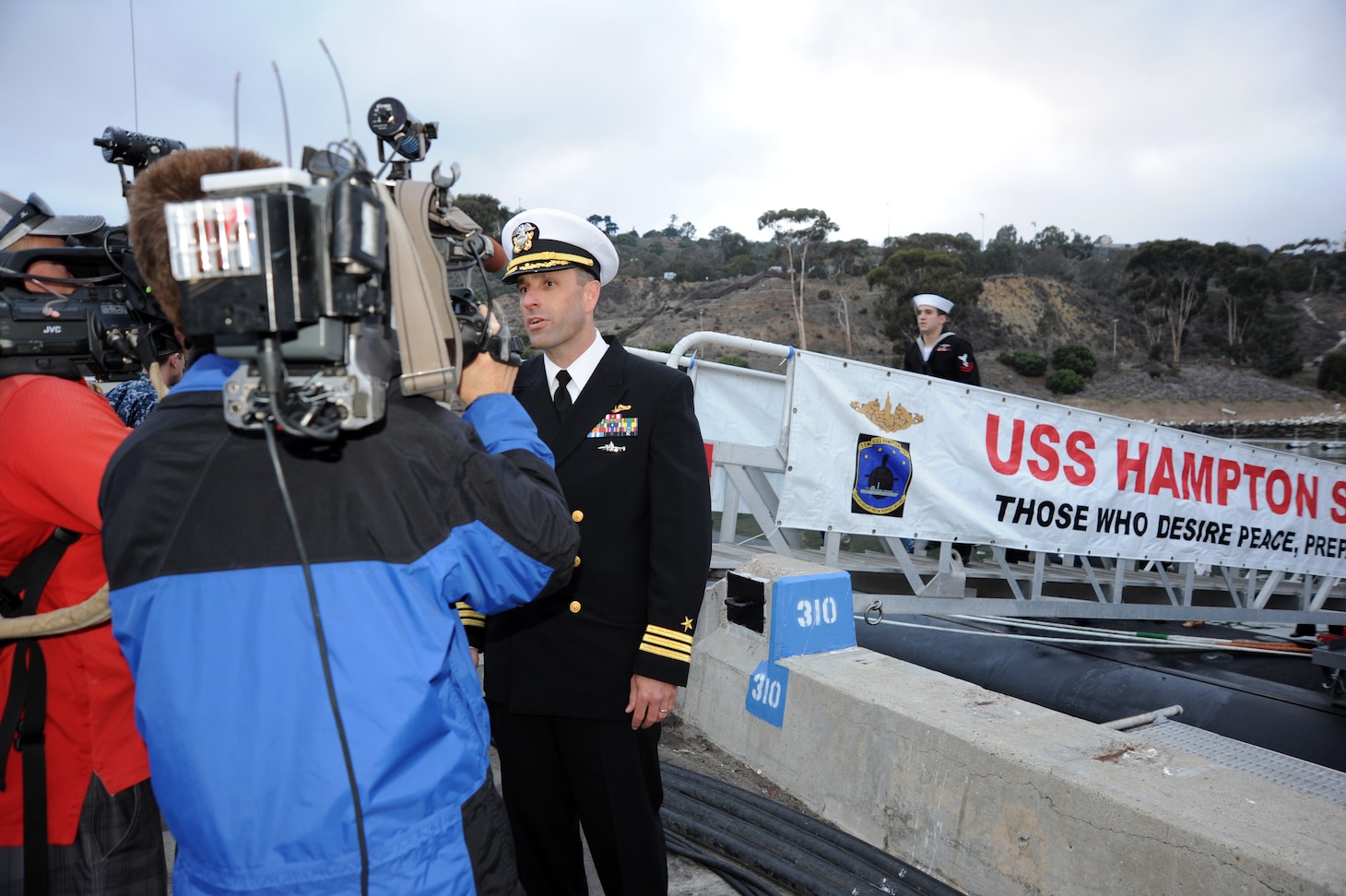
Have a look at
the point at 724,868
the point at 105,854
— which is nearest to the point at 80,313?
the point at 105,854

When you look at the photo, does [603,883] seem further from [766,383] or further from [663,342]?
[663,342]

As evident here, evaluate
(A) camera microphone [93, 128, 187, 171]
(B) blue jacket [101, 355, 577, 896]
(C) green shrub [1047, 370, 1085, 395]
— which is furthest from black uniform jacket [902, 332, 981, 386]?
(C) green shrub [1047, 370, 1085, 395]

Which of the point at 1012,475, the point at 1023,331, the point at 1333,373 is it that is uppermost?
the point at 1023,331

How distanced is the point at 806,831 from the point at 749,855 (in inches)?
10.8

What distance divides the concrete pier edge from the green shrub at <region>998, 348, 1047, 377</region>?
53.8 metres

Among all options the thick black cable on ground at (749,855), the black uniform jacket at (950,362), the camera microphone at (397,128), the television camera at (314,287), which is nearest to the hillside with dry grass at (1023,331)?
the black uniform jacket at (950,362)

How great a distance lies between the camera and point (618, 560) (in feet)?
8.49

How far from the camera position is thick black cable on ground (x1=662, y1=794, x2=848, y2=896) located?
3074 mm

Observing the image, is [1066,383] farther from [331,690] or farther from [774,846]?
[331,690]

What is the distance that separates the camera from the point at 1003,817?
118 inches

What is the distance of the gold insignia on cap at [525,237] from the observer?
8.87 ft

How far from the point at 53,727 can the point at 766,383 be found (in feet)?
17.7

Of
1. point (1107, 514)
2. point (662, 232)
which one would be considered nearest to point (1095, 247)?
point (662, 232)

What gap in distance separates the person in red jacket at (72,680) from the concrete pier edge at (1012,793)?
2522 mm
